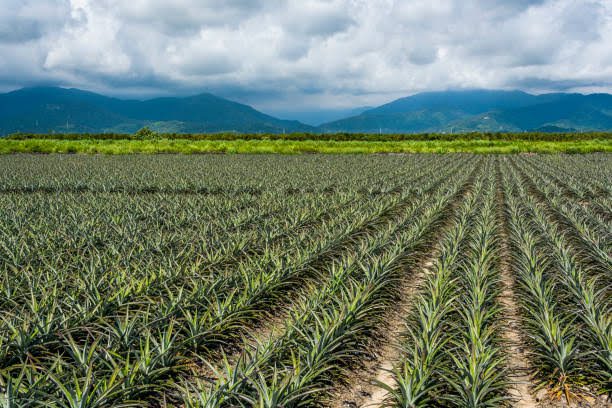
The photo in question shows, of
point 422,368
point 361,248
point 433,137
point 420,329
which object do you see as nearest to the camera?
point 422,368

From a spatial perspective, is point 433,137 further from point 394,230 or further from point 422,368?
point 422,368

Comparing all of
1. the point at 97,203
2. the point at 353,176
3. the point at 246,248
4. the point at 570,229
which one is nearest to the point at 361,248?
the point at 246,248

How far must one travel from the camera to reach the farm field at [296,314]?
11.8 feet

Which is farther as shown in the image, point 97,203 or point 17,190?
point 17,190

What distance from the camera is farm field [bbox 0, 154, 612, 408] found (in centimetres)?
360

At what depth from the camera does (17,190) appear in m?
17.6

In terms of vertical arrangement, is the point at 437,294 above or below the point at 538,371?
above

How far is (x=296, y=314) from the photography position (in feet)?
15.0

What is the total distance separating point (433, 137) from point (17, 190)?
57299 mm

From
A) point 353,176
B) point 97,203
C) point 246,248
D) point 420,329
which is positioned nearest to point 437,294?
point 420,329

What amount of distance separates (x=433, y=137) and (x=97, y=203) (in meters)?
59.0

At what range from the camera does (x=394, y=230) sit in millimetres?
9789

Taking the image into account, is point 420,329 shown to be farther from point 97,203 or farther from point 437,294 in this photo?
point 97,203

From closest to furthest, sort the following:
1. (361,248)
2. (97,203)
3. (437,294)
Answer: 1. (437,294)
2. (361,248)
3. (97,203)
